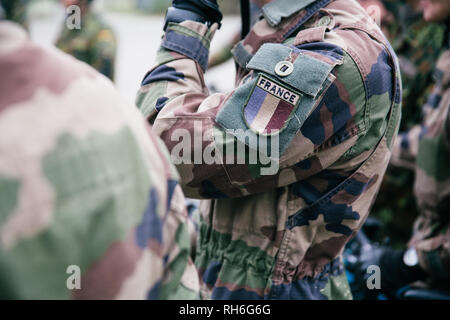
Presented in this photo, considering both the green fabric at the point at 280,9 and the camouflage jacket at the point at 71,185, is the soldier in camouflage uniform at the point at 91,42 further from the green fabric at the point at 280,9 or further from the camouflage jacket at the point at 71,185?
the camouflage jacket at the point at 71,185

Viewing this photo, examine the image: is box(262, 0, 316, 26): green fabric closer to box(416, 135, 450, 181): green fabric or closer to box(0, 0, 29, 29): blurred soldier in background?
box(0, 0, 29, 29): blurred soldier in background

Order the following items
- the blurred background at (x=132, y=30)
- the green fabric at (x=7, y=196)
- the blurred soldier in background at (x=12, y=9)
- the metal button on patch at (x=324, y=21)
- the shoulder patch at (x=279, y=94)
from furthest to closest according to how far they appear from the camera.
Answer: the blurred background at (x=132, y=30) → the metal button on patch at (x=324, y=21) → the shoulder patch at (x=279, y=94) → the blurred soldier in background at (x=12, y=9) → the green fabric at (x=7, y=196)

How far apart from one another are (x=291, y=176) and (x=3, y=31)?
64 centimetres

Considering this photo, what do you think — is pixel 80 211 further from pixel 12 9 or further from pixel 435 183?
pixel 435 183

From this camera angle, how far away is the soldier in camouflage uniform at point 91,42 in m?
2.85

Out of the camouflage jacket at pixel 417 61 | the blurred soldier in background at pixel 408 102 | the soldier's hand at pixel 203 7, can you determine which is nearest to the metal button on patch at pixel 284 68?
the soldier's hand at pixel 203 7

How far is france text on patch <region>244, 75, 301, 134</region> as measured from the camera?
882 mm

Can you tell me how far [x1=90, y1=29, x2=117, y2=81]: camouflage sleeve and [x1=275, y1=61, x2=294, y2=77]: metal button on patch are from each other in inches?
84.8

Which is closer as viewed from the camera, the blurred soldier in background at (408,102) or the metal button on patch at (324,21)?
the metal button on patch at (324,21)

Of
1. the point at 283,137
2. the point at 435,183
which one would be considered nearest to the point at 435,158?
the point at 435,183

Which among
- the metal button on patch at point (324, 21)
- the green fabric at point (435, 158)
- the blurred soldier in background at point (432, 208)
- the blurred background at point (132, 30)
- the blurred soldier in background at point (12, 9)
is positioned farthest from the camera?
the blurred background at point (132, 30)

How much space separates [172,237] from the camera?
588 mm

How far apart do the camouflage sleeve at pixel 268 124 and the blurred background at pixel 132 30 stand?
11.9 ft

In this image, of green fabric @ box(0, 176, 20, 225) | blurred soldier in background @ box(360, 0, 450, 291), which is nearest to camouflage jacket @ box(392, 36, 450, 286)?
blurred soldier in background @ box(360, 0, 450, 291)
